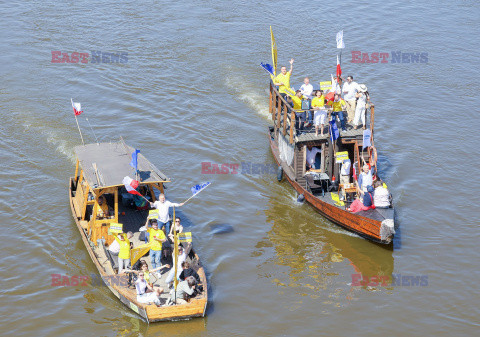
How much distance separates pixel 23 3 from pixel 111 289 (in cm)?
3030

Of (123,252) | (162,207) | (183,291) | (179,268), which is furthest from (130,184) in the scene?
(183,291)

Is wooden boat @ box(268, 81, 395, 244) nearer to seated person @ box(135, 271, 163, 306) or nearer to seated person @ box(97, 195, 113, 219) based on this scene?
seated person @ box(97, 195, 113, 219)

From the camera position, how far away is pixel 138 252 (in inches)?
781

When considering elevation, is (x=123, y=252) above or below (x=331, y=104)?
below

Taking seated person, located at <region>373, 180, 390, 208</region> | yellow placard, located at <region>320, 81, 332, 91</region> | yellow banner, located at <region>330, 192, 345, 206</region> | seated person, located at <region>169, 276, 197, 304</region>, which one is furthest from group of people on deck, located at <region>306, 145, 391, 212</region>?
seated person, located at <region>169, 276, 197, 304</region>

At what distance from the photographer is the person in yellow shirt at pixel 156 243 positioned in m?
19.8

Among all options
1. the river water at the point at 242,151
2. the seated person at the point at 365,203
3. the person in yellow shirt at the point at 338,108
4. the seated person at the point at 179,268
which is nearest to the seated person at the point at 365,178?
the seated person at the point at 365,203

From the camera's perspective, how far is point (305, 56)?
38.1 metres

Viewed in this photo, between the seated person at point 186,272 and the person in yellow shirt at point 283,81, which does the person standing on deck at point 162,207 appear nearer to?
the seated person at point 186,272

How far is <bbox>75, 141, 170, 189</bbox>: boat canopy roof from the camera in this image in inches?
821

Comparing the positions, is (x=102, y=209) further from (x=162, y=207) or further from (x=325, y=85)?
(x=325, y=85)

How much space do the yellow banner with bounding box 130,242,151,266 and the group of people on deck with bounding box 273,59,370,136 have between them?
8588 mm

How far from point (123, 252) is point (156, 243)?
40.8 inches

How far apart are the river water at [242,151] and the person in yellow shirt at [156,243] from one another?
1795 mm
